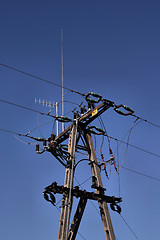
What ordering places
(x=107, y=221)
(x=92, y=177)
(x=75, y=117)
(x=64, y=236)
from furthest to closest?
1. (x=75, y=117)
2. (x=92, y=177)
3. (x=107, y=221)
4. (x=64, y=236)

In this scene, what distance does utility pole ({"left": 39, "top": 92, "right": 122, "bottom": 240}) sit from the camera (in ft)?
48.3

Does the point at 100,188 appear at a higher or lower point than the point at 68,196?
higher

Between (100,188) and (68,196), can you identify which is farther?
(100,188)

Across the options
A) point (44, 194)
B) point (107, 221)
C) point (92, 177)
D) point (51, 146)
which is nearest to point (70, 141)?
point (51, 146)

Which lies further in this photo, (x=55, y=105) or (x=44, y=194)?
(x=55, y=105)

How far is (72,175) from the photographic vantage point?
15.6 m

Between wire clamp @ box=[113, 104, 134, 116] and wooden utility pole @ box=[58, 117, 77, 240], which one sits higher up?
wire clamp @ box=[113, 104, 134, 116]

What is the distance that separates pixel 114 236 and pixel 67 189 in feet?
9.62

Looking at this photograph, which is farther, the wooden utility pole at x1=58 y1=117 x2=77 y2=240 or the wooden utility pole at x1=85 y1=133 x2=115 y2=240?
the wooden utility pole at x1=85 y1=133 x2=115 y2=240

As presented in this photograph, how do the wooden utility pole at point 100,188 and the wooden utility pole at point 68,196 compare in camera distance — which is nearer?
the wooden utility pole at point 68,196

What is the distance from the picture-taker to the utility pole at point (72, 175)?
14711mm

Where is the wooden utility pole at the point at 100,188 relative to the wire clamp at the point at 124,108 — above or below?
below

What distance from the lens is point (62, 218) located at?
47.4 feet

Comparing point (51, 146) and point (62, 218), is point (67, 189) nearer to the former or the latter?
point (62, 218)
